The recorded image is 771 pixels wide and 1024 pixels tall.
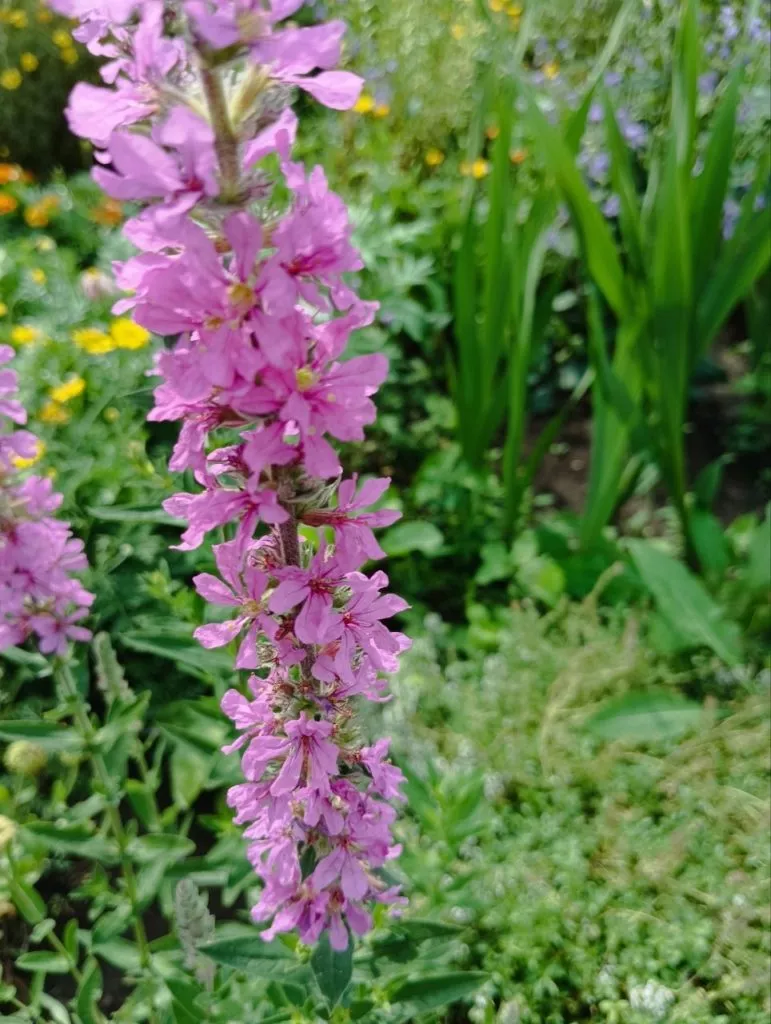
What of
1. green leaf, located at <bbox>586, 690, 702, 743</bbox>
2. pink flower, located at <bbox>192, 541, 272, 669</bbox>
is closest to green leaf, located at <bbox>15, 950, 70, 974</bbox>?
pink flower, located at <bbox>192, 541, 272, 669</bbox>

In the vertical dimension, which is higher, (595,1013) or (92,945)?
(92,945)

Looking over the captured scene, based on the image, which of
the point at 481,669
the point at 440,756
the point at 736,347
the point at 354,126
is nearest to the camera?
the point at 440,756

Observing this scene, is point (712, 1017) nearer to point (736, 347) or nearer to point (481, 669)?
point (481, 669)

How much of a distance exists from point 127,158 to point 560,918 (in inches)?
61.4

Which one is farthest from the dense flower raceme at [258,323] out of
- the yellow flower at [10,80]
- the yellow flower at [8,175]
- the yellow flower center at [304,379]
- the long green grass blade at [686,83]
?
the yellow flower at [10,80]

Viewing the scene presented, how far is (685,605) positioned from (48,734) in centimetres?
147

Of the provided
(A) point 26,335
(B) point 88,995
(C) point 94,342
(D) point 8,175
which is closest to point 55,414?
(C) point 94,342

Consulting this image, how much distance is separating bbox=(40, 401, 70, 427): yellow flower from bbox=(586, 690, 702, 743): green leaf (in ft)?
4.91

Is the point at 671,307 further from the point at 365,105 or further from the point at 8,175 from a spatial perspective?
the point at 8,175

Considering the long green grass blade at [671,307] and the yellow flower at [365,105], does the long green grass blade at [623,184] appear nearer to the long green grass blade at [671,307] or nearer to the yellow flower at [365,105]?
the long green grass blade at [671,307]

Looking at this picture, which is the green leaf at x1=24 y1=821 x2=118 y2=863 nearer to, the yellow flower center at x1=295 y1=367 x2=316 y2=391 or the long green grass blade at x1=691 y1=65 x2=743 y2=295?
the yellow flower center at x1=295 y1=367 x2=316 y2=391

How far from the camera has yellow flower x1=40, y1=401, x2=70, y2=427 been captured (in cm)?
215


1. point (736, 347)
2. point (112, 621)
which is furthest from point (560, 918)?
point (736, 347)

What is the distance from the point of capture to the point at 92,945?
1.42 metres
